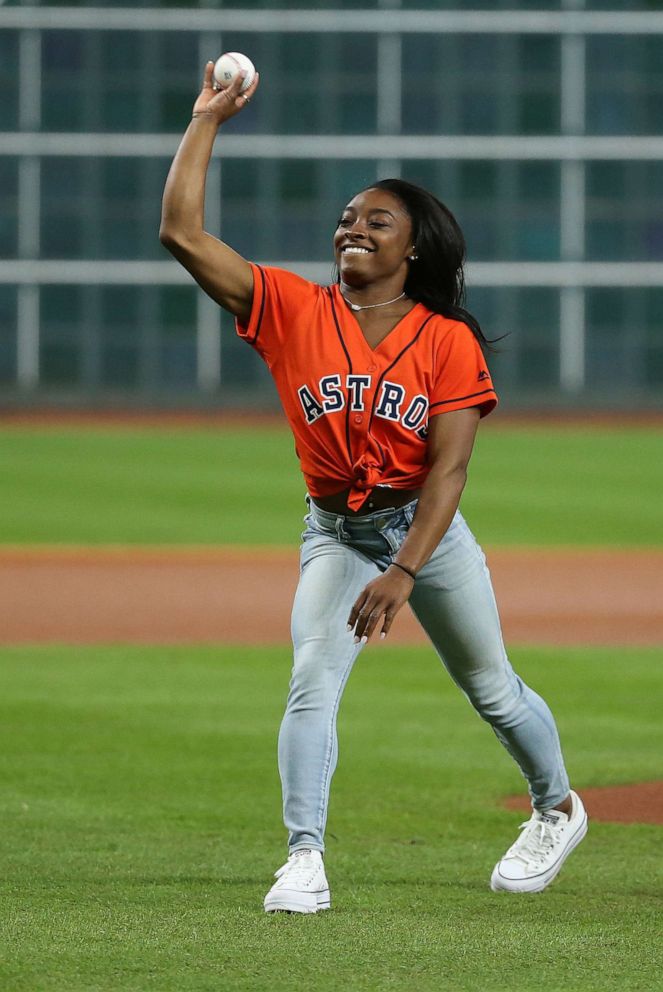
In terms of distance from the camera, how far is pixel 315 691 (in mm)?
4637

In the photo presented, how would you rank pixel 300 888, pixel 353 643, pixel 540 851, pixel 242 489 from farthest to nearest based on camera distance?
pixel 242 489
pixel 540 851
pixel 353 643
pixel 300 888

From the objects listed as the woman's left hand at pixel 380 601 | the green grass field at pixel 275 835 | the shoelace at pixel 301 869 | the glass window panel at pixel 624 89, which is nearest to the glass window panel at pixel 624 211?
the glass window panel at pixel 624 89

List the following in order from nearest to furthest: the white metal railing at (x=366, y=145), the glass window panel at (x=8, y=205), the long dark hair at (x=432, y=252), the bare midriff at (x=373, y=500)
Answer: the bare midriff at (x=373, y=500) < the long dark hair at (x=432, y=252) < the white metal railing at (x=366, y=145) < the glass window panel at (x=8, y=205)

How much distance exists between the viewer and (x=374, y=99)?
4059cm

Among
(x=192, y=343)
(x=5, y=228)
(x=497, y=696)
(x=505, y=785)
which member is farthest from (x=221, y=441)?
(x=497, y=696)

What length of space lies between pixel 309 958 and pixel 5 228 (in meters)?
37.7

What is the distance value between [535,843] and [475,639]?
73 cm

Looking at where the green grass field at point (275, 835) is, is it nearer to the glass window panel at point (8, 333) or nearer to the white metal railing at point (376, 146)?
the glass window panel at point (8, 333)

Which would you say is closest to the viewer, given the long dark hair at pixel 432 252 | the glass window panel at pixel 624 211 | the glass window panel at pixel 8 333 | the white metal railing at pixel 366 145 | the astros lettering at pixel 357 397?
the astros lettering at pixel 357 397

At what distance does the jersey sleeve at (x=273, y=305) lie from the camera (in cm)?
465

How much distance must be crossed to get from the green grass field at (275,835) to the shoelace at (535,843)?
0.42ft

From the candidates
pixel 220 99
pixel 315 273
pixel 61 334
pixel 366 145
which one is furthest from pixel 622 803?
pixel 366 145

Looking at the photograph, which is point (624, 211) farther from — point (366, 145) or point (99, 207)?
point (99, 207)

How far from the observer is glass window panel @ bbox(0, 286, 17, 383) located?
39.6 metres
